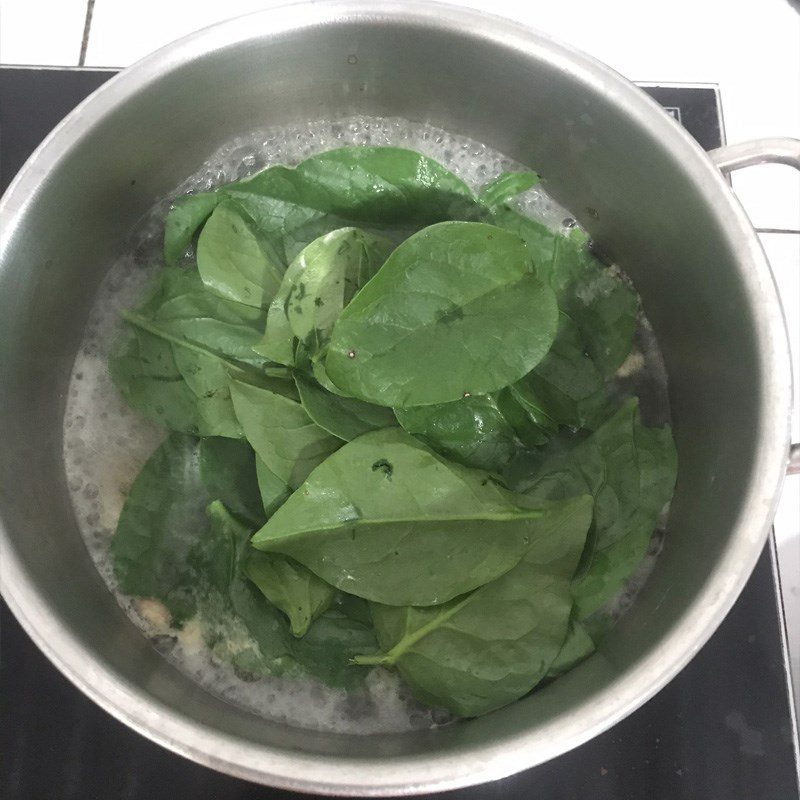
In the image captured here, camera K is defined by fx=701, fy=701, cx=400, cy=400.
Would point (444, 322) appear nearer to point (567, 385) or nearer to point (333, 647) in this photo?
point (567, 385)

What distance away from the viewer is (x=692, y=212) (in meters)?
0.57

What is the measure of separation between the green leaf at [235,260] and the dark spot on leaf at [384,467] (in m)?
0.20

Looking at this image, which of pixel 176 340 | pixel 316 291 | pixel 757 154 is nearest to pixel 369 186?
pixel 316 291

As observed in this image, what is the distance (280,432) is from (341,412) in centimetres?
5

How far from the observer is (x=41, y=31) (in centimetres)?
84

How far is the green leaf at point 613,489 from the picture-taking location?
590 mm

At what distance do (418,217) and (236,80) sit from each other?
0.66 ft

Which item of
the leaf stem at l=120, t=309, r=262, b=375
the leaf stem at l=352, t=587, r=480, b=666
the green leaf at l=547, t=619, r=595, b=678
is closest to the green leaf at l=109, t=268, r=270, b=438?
the leaf stem at l=120, t=309, r=262, b=375

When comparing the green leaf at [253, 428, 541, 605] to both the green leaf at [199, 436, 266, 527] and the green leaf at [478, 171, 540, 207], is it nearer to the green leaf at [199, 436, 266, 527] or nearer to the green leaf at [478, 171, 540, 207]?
the green leaf at [199, 436, 266, 527]

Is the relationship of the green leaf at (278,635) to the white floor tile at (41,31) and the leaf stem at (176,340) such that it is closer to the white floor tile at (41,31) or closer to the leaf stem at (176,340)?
the leaf stem at (176,340)

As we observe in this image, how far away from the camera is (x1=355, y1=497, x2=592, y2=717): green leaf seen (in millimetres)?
550

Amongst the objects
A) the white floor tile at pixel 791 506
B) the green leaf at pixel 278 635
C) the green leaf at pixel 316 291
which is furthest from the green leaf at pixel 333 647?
the white floor tile at pixel 791 506

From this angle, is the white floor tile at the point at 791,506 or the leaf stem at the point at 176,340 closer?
the leaf stem at the point at 176,340

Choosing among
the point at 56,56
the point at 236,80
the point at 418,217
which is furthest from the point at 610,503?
the point at 56,56
